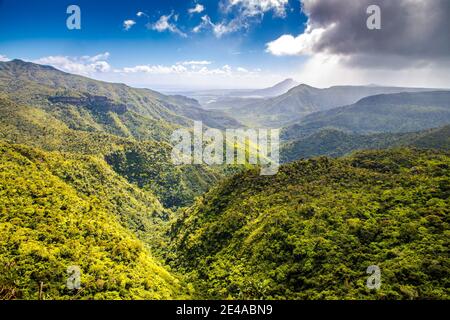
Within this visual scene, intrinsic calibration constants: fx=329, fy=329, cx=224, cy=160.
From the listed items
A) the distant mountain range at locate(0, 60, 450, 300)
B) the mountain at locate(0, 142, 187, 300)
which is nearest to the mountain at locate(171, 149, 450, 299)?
the distant mountain range at locate(0, 60, 450, 300)

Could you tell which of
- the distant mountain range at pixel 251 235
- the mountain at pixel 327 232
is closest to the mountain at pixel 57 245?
the distant mountain range at pixel 251 235

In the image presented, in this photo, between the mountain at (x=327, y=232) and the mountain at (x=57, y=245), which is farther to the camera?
the mountain at (x=57, y=245)

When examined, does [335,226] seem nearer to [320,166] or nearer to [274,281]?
[274,281]

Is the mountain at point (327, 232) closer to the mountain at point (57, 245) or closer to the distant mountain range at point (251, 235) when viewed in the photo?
the distant mountain range at point (251, 235)

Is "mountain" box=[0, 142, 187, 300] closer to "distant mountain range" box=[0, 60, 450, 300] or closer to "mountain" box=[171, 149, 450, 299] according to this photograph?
"distant mountain range" box=[0, 60, 450, 300]
